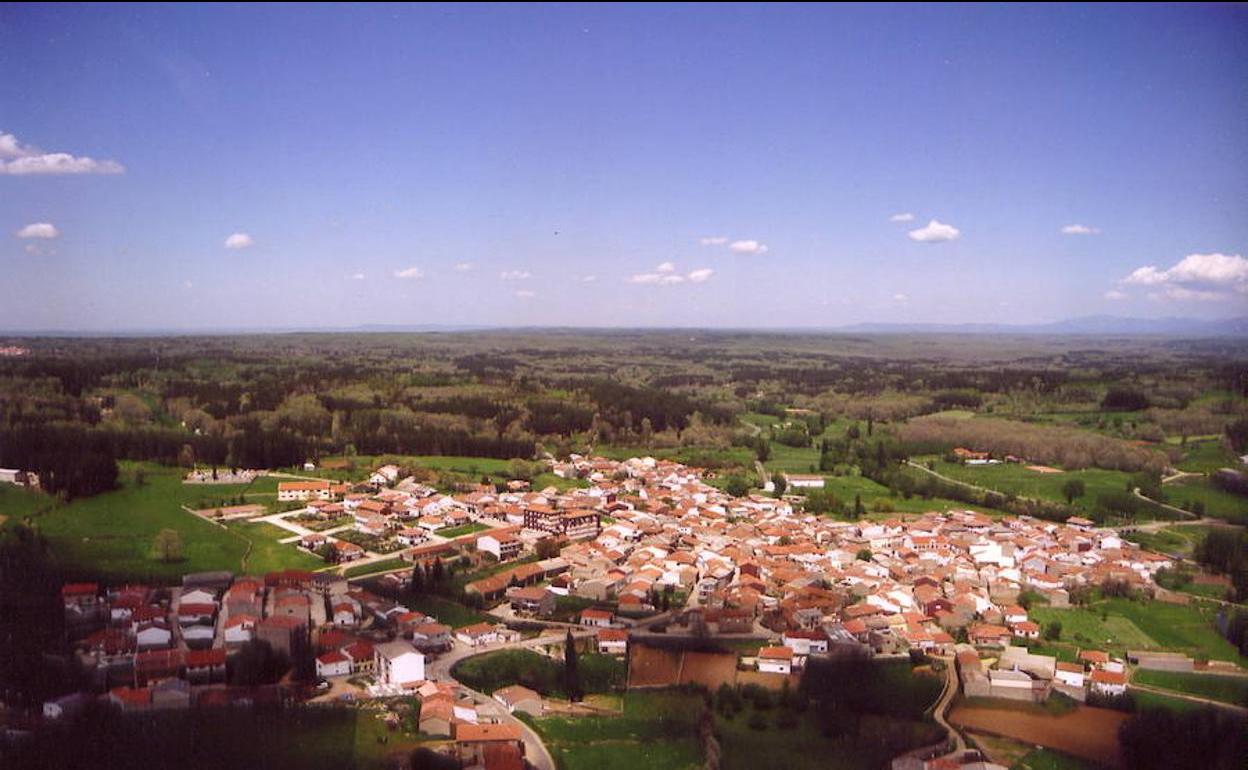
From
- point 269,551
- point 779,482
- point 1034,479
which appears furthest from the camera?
point 1034,479

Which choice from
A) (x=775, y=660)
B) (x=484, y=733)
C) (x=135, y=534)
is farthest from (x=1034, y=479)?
(x=135, y=534)

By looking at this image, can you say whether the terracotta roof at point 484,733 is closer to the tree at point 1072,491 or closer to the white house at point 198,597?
the white house at point 198,597

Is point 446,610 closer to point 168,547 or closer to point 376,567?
point 376,567

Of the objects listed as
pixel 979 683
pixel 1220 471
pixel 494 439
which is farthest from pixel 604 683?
pixel 494 439

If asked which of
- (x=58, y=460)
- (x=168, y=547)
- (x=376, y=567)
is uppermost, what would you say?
(x=58, y=460)

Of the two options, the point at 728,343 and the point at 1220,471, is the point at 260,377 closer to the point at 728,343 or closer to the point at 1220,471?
the point at 1220,471

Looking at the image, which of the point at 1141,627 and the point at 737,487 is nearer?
the point at 1141,627
